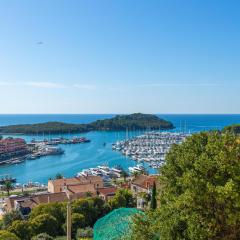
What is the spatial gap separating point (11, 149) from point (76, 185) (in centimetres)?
3902

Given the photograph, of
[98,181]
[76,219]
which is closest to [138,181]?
[98,181]

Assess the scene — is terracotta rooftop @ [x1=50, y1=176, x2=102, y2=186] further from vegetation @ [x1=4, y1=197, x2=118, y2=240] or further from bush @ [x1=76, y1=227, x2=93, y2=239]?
bush @ [x1=76, y1=227, x2=93, y2=239]

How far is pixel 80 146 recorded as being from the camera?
80.0 m

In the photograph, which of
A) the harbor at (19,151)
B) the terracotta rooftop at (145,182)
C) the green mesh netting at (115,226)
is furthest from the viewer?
the harbor at (19,151)

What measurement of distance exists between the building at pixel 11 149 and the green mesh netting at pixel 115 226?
181 feet

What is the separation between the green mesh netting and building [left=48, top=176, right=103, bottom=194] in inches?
664

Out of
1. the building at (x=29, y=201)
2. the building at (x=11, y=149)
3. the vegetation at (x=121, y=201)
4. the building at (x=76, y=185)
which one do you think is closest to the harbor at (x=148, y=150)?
the building at (x=76, y=185)

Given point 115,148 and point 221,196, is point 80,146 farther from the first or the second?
point 221,196

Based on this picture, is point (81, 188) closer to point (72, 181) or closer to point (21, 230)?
point (72, 181)

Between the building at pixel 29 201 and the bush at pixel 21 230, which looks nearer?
the bush at pixel 21 230

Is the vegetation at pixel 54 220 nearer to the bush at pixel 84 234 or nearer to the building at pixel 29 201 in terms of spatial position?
the bush at pixel 84 234

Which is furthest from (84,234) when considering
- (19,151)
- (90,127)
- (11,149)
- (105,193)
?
(90,127)

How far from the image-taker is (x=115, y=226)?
11258 mm

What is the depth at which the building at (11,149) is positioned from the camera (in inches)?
2560
